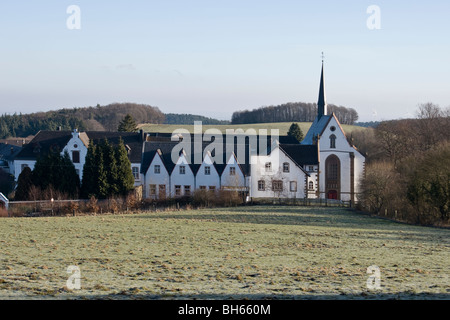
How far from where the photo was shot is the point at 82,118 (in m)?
155

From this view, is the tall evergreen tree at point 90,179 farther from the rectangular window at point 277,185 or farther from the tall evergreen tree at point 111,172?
the rectangular window at point 277,185

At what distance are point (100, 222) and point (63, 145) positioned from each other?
122ft

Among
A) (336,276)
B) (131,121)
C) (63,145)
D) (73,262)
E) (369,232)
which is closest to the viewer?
(336,276)

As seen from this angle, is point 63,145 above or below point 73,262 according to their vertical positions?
above

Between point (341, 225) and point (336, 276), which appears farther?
point (341, 225)

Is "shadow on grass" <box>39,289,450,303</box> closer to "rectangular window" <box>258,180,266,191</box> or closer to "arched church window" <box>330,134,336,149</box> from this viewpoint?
"rectangular window" <box>258,180,266,191</box>

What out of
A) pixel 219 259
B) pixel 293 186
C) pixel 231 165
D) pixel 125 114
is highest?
pixel 125 114

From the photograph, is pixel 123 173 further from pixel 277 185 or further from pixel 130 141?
pixel 277 185

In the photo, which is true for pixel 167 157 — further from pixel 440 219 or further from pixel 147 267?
pixel 147 267

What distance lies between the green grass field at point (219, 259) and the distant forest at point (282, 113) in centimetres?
12735

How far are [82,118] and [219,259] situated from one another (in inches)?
5511

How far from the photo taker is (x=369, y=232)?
33.4 m

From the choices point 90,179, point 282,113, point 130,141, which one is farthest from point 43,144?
point 282,113
